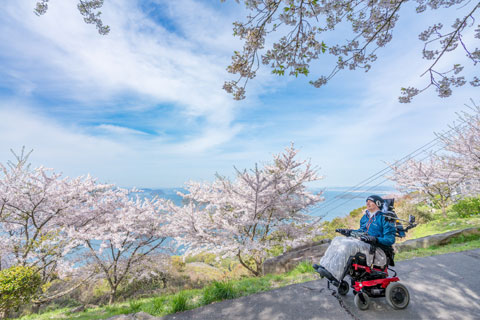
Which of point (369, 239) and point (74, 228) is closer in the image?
point (369, 239)

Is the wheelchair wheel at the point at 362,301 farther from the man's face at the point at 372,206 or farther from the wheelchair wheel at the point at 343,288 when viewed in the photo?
the man's face at the point at 372,206

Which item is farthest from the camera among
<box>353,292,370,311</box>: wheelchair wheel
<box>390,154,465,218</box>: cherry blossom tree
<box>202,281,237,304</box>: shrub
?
<box>390,154,465,218</box>: cherry blossom tree

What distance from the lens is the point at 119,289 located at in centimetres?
946

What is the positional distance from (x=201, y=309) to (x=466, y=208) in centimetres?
1472

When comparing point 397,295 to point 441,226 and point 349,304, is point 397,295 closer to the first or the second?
point 349,304

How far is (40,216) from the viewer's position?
754cm

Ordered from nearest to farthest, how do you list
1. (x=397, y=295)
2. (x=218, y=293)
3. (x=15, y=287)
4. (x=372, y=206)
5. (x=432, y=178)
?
1. (x=397, y=295)
2. (x=372, y=206)
3. (x=218, y=293)
4. (x=15, y=287)
5. (x=432, y=178)

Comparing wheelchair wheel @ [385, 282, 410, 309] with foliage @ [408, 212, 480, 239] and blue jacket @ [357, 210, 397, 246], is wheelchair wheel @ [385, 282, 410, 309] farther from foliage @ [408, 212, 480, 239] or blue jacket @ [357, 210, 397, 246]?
foliage @ [408, 212, 480, 239]

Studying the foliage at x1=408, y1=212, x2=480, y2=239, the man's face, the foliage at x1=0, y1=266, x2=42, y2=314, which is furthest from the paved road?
the foliage at x1=408, y1=212, x2=480, y2=239

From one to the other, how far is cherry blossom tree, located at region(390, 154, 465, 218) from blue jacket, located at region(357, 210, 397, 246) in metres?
9.28

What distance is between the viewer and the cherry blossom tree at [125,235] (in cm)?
780

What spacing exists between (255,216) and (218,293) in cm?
402

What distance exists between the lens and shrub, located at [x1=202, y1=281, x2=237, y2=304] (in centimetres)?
309

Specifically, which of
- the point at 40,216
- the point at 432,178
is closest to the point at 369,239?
the point at 40,216
